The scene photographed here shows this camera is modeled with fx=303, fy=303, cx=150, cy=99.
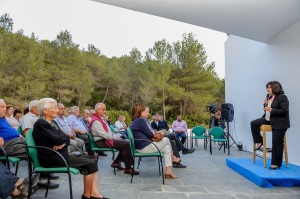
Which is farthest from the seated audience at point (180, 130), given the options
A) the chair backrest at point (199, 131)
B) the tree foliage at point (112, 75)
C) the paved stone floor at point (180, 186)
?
the tree foliage at point (112, 75)

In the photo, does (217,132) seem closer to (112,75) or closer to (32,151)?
(32,151)

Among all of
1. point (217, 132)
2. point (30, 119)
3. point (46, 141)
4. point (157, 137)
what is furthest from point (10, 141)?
point (217, 132)

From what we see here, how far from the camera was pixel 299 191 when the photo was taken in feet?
12.8

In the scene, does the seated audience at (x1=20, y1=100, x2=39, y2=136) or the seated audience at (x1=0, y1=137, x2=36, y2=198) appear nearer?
the seated audience at (x1=0, y1=137, x2=36, y2=198)

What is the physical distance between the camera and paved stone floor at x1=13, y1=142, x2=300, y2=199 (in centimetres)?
362

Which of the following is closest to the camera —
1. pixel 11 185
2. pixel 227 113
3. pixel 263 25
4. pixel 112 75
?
pixel 11 185

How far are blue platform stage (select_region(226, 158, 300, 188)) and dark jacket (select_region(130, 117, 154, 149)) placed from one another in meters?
1.60

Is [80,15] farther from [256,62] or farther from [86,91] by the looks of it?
[256,62]

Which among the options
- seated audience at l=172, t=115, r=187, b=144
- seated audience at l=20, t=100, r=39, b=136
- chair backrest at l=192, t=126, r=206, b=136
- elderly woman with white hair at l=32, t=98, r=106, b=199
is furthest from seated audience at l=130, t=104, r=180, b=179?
seated audience at l=172, t=115, r=187, b=144

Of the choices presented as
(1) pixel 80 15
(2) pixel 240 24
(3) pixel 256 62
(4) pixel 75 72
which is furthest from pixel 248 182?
(1) pixel 80 15

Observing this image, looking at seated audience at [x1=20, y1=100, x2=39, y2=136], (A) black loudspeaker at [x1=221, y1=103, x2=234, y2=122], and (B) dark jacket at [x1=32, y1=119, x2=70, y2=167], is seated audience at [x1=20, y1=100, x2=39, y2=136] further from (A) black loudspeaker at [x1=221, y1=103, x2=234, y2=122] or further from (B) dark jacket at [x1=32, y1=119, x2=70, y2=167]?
(A) black loudspeaker at [x1=221, y1=103, x2=234, y2=122]

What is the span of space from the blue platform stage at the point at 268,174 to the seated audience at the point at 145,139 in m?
1.17

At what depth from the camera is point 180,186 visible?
4113 millimetres

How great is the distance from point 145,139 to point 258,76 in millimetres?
3961
